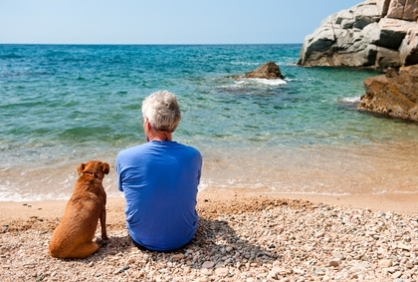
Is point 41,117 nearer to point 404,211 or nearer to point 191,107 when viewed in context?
point 191,107

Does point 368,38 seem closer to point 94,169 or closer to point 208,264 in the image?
point 94,169

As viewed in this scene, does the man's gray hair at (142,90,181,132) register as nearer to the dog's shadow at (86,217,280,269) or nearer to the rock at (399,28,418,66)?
the dog's shadow at (86,217,280,269)

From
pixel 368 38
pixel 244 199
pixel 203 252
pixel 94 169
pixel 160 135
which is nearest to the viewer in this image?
pixel 160 135

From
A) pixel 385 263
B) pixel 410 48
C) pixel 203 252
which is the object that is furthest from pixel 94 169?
pixel 410 48

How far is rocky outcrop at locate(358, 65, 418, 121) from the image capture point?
512 inches

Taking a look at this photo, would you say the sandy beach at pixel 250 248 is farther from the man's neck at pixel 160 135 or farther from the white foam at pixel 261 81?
the white foam at pixel 261 81

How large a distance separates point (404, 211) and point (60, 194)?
520cm

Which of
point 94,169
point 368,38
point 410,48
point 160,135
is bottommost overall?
point 94,169

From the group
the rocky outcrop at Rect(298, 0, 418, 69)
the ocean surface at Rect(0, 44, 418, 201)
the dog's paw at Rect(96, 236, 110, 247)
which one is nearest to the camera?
the dog's paw at Rect(96, 236, 110, 247)

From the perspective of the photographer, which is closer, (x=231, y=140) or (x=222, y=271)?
(x=222, y=271)

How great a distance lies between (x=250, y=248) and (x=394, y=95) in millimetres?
11635

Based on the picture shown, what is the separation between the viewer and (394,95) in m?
13.6

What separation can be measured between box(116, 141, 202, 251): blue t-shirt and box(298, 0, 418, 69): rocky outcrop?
83.7ft

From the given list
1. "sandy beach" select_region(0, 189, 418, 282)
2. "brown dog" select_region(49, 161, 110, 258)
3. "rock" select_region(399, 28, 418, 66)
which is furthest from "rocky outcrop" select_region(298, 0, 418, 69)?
"brown dog" select_region(49, 161, 110, 258)
